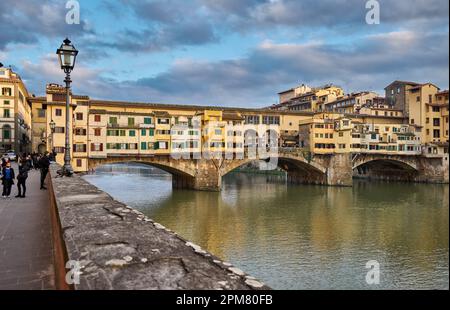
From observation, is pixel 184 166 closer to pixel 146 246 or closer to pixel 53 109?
pixel 53 109

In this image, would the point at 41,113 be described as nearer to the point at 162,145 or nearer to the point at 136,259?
the point at 162,145

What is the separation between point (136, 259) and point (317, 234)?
21300mm

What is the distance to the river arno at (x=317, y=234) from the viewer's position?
15359 mm

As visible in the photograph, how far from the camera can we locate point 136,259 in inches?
116

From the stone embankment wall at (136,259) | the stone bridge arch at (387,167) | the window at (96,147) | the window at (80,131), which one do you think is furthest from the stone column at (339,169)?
the stone embankment wall at (136,259)

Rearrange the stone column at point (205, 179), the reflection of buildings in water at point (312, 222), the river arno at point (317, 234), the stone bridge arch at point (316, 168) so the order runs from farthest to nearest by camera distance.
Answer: the stone bridge arch at point (316, 168), the stone column at point (205, 179), the reflection of buildings in water at point (312, 222), the river arno at point (317, 234)

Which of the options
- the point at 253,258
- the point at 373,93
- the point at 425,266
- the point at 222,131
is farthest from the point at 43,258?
the point at 373,93

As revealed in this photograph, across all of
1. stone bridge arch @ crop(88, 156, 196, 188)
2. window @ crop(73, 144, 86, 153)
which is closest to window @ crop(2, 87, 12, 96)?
stone bridge arch @ crop(88, 156, 196, 188)

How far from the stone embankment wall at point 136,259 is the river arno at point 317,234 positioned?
4.69 m

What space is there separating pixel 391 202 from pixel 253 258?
2319 cm

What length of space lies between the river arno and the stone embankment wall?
4.69 meters

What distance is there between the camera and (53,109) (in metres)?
38.2

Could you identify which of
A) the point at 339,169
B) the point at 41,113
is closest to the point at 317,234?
the point at 339,169

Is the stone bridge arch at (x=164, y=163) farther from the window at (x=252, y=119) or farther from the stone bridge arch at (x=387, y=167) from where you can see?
the stone bridge arch at (x=387, y=167)
